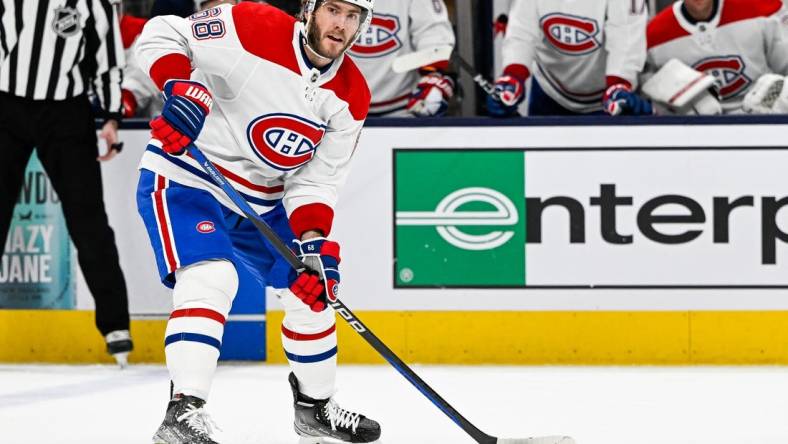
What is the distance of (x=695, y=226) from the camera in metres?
4.20

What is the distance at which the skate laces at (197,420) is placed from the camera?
2475 mm

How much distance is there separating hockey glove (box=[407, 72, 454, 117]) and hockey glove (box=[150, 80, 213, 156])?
1.85 metres

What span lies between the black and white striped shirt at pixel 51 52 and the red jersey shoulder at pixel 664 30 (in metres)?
1.89

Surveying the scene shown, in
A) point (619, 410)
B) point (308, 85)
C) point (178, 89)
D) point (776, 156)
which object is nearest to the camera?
point (178, 89)

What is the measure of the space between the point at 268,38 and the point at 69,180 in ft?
5.06

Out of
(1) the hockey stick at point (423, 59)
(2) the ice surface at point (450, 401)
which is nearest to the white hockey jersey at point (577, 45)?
(1) the hockey stick at point (423, 59)

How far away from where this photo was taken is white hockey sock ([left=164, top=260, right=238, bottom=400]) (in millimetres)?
2516

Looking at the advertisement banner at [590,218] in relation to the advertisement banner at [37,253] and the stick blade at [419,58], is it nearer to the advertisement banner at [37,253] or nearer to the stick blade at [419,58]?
the stick blade at [419,58]

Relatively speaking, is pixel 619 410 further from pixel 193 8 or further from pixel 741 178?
pixel 193 8

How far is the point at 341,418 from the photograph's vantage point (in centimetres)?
293

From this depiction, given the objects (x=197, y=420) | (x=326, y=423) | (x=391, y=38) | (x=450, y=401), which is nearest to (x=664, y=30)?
(x=391, y=38)

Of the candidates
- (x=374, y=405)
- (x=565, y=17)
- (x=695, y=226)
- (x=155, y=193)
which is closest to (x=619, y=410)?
(x=374, y=405)

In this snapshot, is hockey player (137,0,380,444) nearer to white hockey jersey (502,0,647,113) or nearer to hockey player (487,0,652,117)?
hockey player (487,0,652,117)

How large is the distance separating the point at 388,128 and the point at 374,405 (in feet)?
3.74
